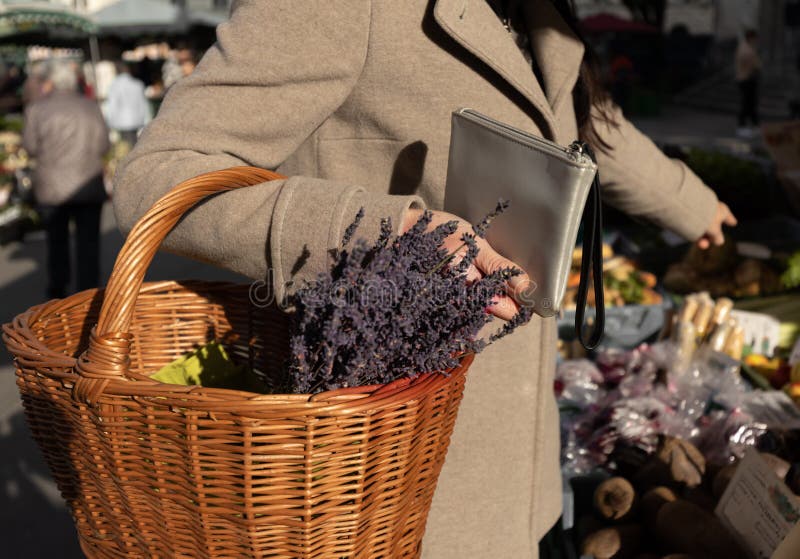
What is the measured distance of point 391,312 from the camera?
3.20 feet

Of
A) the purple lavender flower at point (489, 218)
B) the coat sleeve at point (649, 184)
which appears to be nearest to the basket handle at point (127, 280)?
the purple lavender flower at point (489, 218)

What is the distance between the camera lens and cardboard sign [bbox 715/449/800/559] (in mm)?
1678

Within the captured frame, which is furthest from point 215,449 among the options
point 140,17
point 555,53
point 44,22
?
point 140,17

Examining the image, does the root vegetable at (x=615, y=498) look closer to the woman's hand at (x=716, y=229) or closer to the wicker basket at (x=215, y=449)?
the woman's hand at (x=716, y=229)

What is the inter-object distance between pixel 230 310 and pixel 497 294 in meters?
0.64

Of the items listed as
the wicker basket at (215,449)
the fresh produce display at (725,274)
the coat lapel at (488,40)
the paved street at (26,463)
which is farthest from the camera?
the fresh produce display at (725,274)

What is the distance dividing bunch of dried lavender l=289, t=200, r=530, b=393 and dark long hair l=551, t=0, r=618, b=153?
75 cm

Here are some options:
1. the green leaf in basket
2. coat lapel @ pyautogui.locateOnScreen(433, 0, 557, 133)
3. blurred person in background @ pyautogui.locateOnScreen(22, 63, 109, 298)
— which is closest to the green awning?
blurred person in background @ pyautogui.locateOnScreen(22, 63, 109, 298)

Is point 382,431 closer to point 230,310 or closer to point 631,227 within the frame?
point 230,310

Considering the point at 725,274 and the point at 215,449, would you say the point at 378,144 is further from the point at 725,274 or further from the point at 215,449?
the point at 725,274

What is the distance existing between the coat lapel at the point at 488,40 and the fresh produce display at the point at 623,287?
102 inches

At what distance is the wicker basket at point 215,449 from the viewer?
925mm

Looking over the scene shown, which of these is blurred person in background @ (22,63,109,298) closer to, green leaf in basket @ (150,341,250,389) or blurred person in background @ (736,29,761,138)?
green leaf in basket @ (150,341,250,389)

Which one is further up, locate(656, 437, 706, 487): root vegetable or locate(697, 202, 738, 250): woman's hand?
locate(697, 202, 738, 250): woman's hand
